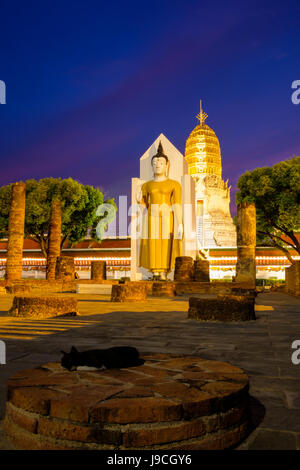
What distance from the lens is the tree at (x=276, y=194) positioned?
24.8 meters

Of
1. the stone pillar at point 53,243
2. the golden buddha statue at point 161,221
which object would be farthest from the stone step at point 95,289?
the golden buddha statue at point 161,221

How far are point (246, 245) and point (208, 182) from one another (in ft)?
145

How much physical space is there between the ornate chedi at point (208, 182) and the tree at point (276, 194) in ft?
93.9

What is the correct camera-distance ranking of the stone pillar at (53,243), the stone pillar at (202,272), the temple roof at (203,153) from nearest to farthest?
the stone pillar at (202,272) → the stone pillar at (53,243) → the temple roof at (203,153)

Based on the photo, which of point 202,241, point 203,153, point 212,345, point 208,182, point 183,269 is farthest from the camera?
point 203,153

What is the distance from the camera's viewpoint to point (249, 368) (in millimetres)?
3445

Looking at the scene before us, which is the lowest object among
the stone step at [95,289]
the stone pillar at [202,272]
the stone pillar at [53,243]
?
the stone step at [95,289]

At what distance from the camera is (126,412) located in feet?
5.62

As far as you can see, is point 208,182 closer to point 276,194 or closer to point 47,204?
point 47,204

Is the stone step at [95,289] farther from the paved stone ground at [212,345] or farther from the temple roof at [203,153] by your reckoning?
the temple roof at [203,153]

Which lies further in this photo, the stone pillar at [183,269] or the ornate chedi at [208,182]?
the ornate chedi at [208,182]

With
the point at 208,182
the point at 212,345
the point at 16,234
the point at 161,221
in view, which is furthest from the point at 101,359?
the point at 208,182

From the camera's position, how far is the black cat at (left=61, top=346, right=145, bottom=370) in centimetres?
248
